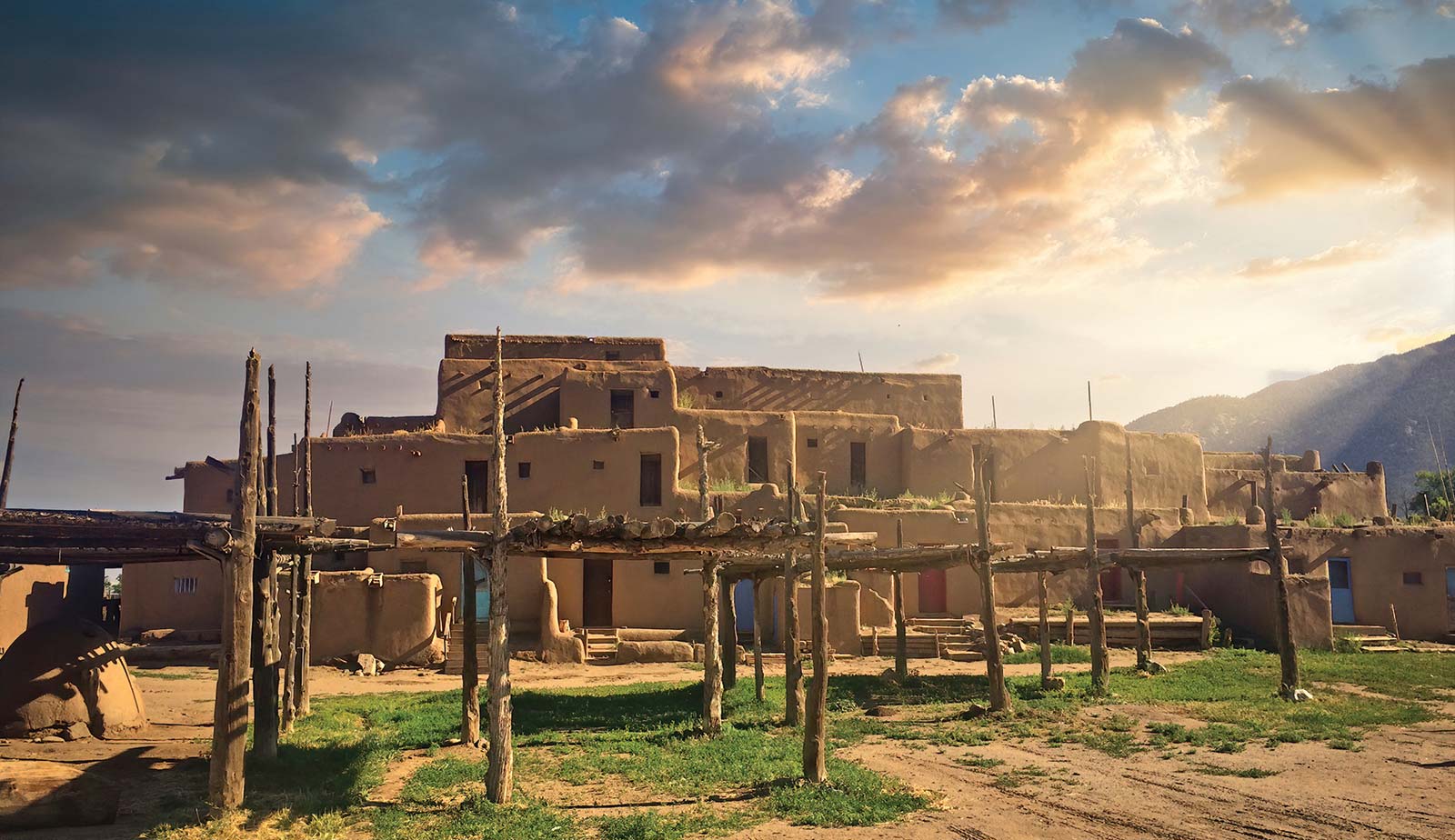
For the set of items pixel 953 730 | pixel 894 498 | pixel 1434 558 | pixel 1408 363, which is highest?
pixel 1408 363

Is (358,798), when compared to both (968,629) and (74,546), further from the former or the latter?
(968,629)

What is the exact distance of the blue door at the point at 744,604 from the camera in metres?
30.8

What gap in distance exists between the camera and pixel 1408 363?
94562 millimetres

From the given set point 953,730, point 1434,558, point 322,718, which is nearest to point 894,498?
point 1434,558

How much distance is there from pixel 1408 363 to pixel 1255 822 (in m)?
102

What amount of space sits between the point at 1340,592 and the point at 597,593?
73.7 ft

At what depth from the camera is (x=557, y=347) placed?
1581 inches

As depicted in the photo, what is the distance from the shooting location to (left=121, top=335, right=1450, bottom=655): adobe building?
28812 mm

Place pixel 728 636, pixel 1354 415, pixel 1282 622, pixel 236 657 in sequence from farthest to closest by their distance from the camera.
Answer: pixel 1354 415, pixel 728 636, pixel 1282 622, pixel 236 657

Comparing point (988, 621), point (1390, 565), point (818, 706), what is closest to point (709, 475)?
point (988, 621)

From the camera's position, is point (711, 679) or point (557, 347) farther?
point (557, 347)

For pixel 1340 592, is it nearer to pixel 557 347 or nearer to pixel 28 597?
pixel 557 347

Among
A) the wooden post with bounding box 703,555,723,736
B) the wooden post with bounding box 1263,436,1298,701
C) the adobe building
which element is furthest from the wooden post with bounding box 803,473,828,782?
the adobe building

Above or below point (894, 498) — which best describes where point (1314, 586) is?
below
